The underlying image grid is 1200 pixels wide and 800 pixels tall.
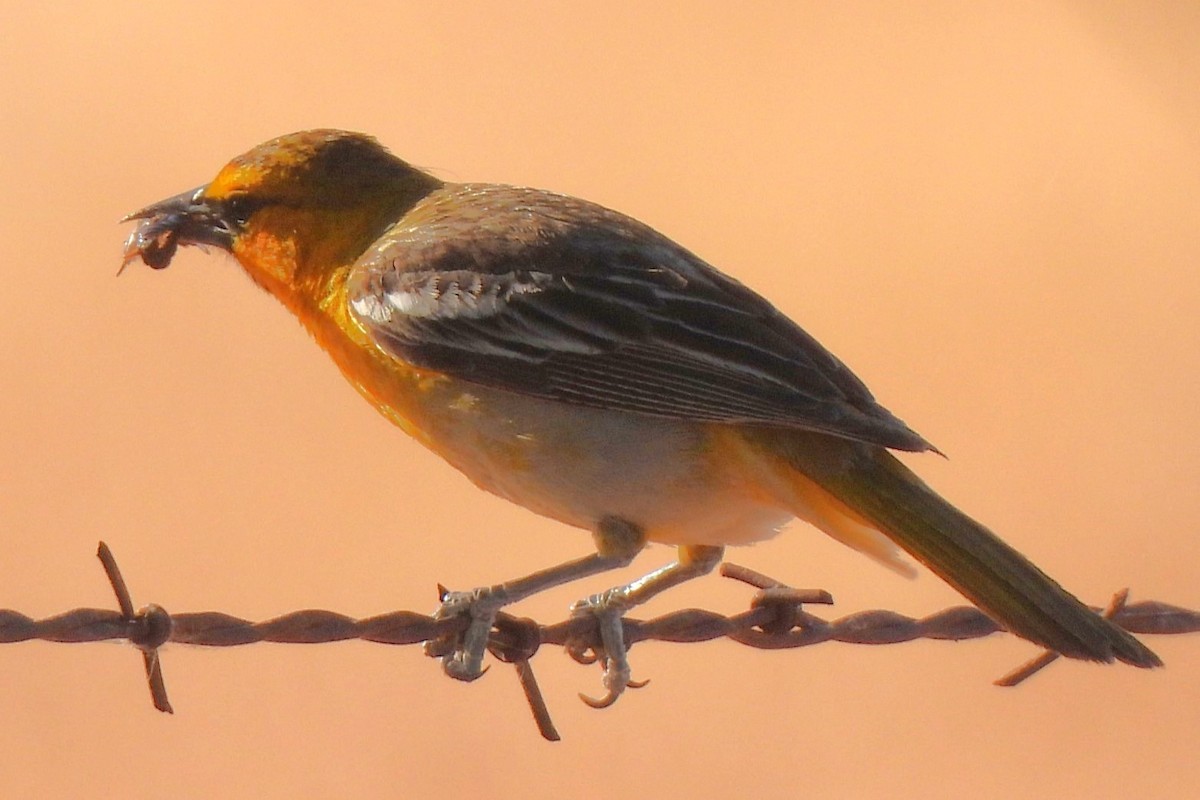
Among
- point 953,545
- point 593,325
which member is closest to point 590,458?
point 593,325

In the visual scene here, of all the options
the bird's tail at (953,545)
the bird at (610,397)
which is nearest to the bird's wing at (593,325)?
the bird at (610,397)

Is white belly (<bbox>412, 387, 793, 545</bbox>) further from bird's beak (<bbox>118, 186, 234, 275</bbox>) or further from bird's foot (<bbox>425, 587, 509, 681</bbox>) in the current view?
bird's beak (<bbox>118, 186, 234, 275</bbox>)

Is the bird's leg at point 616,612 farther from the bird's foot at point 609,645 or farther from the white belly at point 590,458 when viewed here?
the white belly at point 590,458

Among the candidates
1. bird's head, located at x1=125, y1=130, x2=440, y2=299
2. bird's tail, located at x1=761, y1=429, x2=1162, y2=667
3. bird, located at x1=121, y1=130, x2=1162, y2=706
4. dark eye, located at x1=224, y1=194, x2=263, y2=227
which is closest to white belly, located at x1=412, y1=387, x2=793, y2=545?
bird, located at x1=121, y1=130, x2=1162, y2=706

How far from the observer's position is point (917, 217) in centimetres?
956

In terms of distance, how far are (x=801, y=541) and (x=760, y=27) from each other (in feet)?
13.4

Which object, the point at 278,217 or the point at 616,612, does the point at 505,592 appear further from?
the point at 278,217

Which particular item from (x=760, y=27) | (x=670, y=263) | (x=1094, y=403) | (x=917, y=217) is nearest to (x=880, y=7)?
(x=760, y=27)

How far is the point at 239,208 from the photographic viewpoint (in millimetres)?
4652

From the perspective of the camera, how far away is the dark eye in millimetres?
4637

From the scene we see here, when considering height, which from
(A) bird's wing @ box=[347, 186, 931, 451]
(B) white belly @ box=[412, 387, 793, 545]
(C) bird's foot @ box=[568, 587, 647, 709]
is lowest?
(C) bird's foot @ box=[568, 587, 647, 709]

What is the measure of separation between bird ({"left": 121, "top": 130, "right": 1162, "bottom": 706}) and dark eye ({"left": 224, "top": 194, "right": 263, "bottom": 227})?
147 millimetres

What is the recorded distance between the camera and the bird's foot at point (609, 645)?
4.23m

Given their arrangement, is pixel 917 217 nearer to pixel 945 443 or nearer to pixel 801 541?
pixel 945 443
